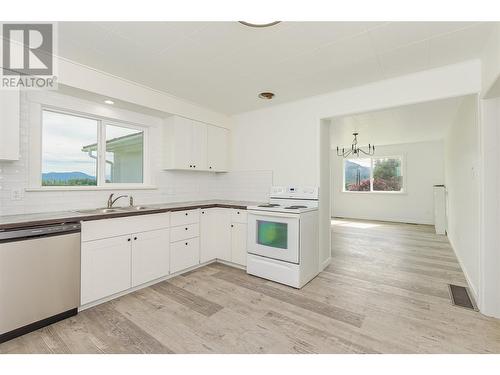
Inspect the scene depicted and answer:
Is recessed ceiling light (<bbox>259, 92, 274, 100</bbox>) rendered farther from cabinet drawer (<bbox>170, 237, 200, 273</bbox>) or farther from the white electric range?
cabinet drawer (<bbox>170, 237, 200, 273</bbox>)

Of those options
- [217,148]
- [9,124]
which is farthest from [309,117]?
[9,124]

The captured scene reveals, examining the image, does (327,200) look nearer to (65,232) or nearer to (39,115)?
(65,232)

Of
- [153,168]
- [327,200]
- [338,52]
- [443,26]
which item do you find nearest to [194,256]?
[153,168]

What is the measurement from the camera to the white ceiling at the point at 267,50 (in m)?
1.84

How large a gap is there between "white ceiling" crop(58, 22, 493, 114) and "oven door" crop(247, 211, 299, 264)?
161 cm

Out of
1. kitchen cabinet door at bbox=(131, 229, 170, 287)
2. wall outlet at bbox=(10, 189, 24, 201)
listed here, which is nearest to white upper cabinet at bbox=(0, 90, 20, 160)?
wall outlet at bbox=(10, 189, 24, 201)

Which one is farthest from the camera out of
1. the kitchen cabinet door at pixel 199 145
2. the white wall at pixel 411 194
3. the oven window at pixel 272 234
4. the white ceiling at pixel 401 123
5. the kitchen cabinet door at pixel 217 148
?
the white wall at pixel 411 194

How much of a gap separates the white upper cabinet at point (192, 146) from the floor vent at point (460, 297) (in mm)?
3411

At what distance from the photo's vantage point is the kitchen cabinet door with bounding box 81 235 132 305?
226 cm

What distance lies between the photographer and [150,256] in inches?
110

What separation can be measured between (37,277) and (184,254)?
59.8 inches

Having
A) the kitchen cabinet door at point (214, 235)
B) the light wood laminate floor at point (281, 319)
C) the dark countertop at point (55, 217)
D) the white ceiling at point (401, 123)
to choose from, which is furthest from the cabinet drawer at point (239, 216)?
the white ceiling at point (401, 123)

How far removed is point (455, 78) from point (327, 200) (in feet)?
6.19

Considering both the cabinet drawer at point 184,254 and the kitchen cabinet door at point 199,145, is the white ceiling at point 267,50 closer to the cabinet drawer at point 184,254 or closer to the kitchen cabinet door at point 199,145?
the kitchen cabinet door at point 199,145
